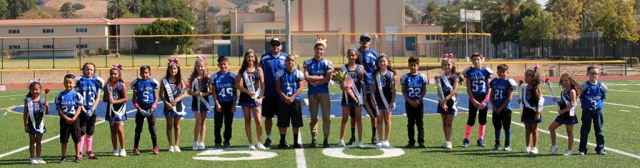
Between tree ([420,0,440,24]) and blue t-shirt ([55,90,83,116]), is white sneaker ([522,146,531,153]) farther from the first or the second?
tree ([420,0,440,24])

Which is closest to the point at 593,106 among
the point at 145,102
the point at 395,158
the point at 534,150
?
the point at 534,150

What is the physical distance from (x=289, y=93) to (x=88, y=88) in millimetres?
2698

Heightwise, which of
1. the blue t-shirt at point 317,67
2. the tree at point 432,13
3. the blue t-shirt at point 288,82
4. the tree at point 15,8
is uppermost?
the tree at point 15,8

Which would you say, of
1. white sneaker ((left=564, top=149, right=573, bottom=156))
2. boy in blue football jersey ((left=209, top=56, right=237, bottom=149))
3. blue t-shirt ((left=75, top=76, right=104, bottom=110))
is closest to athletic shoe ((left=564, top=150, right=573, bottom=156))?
white sneaker ((left=564, top=149, right=573, bottom=156))

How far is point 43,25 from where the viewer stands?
78.1 metres

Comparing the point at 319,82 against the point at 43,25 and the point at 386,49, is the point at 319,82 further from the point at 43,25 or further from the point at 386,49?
the point at 43,25

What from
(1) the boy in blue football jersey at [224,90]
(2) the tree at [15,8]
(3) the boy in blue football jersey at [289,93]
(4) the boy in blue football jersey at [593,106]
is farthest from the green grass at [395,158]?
(2) the tree at [15,8]

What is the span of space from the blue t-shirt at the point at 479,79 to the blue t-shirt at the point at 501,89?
0.16m

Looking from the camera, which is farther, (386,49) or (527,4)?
(527,4)

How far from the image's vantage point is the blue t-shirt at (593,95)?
380 inches

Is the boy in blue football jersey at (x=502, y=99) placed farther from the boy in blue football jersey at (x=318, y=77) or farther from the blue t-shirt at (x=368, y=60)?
the boy in blue football jersey at (x=318, y=77)

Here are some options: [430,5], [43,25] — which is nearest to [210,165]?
[43,25]

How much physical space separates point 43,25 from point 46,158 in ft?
240

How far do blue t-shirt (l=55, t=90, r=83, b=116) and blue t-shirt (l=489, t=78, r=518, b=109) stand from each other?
18.2 ft
